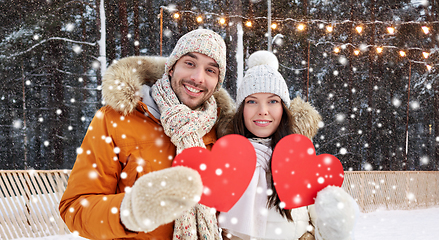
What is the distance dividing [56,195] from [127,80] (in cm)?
534

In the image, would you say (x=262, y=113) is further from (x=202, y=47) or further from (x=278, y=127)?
(x=202, y=47)

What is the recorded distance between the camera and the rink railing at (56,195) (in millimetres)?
5594

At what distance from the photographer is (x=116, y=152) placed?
1592 millimetres

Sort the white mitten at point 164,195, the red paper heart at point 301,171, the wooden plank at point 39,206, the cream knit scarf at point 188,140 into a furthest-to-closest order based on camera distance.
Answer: the wooden plank at point 39,206 → the cream knit scarf at point 188,140 → the red paper heart at point 301,171 → the white mitten at point 164,195

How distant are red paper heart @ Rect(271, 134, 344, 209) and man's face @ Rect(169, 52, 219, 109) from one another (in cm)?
65

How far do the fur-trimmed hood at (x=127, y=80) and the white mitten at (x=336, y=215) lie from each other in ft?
3.54

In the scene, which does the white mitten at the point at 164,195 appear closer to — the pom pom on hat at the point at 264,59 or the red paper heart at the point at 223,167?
the red paper heart at the point at 223,167

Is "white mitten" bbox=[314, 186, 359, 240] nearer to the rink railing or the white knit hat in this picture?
the white knit hat

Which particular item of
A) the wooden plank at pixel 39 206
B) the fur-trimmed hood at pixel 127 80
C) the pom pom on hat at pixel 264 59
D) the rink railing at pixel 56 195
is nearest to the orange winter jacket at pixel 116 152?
the fur-trimmed hood at pixel 127 80

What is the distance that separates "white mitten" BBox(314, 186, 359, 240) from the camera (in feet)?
3.85

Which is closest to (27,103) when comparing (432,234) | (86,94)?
(86,94)

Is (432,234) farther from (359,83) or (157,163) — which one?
(359,83)

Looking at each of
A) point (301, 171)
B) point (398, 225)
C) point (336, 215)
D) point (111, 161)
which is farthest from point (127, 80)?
point (398, 225)

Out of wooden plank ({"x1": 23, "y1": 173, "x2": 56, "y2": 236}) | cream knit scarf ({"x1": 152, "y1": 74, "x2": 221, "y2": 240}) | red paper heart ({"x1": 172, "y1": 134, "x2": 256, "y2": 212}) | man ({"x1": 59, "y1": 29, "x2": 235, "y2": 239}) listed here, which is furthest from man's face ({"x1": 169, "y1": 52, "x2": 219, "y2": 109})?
wooden plank ({"x1": 23, "y1": 173, "x2": 56, "y2": 236})
